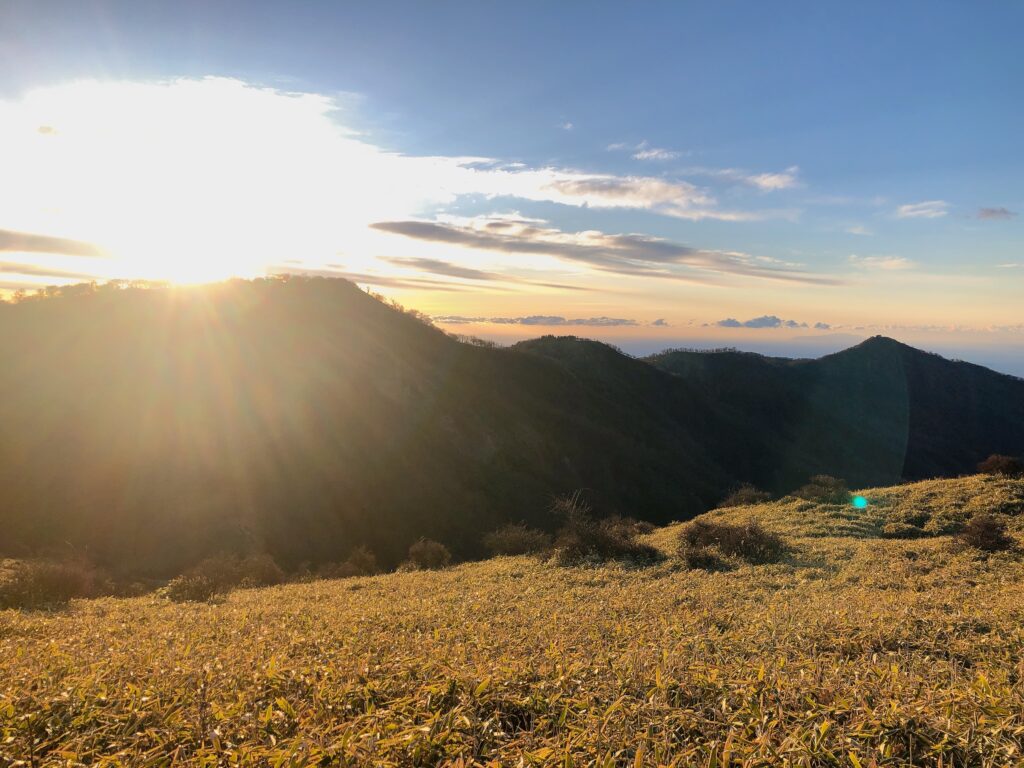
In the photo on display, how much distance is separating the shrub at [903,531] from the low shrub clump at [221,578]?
18.9 meters

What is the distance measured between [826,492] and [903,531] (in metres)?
6.75

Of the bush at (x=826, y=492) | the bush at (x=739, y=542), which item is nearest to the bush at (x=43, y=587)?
the bush at (x=739, y=542)

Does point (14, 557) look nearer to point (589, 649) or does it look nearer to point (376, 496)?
point (376, 496)

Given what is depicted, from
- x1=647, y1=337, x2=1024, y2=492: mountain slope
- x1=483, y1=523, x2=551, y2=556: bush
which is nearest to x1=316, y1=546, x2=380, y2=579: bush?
x1=483, y1=523, x2=551, y2=556: bush

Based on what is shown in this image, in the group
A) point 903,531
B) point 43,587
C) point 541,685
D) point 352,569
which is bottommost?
point 352,569

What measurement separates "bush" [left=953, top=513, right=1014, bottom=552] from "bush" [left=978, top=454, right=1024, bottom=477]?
25.2ft

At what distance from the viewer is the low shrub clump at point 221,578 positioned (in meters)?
14.3

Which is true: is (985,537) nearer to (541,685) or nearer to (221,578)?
(541,685)

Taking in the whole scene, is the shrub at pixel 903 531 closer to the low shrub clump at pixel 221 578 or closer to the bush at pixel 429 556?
the bush at pixel 429 556

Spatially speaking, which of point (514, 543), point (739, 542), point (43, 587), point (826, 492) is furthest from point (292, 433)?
point (826, 492)

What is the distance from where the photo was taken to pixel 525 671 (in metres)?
4.16

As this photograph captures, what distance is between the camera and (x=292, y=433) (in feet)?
113

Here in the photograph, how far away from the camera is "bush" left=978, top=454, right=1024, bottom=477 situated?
1911 centimetres

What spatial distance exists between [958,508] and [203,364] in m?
38.8
